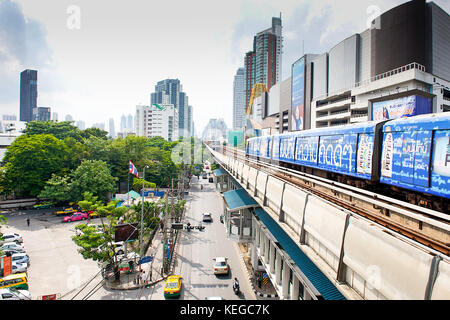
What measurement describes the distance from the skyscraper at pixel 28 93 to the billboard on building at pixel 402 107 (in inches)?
4003

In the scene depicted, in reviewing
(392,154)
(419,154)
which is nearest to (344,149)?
(392,154)

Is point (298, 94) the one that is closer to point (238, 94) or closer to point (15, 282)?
point (15, 282)

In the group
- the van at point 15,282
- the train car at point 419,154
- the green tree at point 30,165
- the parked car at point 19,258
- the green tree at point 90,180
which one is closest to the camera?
the train car at point 419,154

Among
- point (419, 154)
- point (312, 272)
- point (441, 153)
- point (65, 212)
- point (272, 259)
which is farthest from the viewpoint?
point (65, 212)

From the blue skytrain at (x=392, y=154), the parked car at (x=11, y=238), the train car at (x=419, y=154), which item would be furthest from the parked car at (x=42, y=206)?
the train car at (x=419, y=154)

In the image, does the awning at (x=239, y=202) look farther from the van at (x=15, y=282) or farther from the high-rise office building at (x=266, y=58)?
the high-rise office building at (x=266, y=58)

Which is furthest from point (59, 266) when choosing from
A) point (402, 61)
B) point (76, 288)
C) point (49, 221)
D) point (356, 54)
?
point (356, 54)

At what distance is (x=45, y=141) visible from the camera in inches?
1367

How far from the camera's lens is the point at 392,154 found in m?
8.58

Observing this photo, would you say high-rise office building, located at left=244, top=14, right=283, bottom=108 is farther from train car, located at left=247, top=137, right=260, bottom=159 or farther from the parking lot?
the parking lot

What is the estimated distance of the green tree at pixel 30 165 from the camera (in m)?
31.6

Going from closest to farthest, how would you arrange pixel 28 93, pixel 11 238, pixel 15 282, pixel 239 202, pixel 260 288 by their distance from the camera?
pixel 15 282 < pixel 239 202 < pixel 260 288 < pixel 11 238 < pixel 28 93

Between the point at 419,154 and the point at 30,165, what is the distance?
1517 inches
